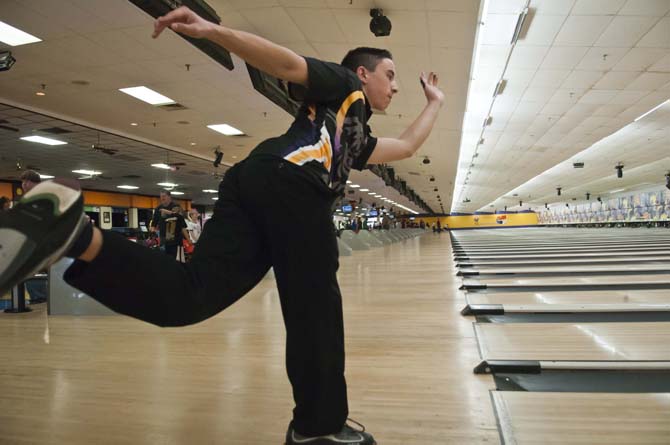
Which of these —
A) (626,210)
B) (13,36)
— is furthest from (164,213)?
(626,210)

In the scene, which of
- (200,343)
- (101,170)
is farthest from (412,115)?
(101,170)

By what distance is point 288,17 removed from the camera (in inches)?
224

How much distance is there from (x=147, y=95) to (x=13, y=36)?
2606 millimetres

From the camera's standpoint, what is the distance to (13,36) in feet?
20.1

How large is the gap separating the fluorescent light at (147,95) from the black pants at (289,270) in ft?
26.6

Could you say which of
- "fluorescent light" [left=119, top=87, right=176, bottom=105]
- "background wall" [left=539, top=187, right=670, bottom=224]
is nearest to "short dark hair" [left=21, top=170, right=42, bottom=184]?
"fluorescent light" [left=119, top=87, right=176, bottom=105]

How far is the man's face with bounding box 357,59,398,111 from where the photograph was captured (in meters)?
1.35

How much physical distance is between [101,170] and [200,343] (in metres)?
15.9

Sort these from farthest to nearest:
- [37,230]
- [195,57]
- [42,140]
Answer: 1. [42,140]
2. [195,57]
3. [37,230]

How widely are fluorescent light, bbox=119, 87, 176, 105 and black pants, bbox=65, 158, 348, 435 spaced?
319 inches

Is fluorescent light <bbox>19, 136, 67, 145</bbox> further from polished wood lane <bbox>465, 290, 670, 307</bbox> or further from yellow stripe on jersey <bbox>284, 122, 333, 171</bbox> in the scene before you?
yellow stripe on jersey <bbox>284, 122, 333, 171</bbox>

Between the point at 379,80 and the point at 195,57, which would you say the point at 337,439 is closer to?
the point at 379,80

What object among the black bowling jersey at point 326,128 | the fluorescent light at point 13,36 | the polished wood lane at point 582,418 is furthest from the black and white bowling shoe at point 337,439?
the fluorescent light at point 13,36

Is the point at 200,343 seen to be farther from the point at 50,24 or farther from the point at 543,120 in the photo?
the point at 543,120
